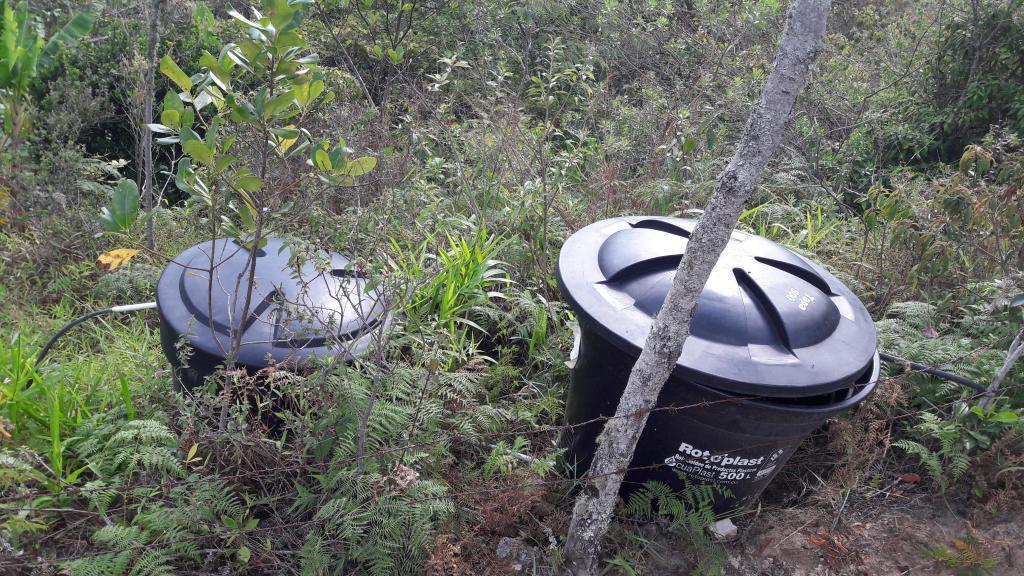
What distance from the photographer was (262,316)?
2240 millimetres

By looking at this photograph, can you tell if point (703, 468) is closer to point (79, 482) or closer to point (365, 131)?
point (79, 482)

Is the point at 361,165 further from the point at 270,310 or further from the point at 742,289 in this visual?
the point at 742,289

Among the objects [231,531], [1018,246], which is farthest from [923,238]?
[231,531]

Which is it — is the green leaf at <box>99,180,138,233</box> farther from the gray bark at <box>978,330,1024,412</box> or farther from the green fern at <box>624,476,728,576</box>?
the gray bark at <box>978,330,1024,412</box>

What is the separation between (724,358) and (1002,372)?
1.54m

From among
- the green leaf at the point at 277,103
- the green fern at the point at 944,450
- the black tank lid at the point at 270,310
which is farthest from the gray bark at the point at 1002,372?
the green leaf at the point at 277,103

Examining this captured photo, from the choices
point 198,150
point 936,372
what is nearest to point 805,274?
point 936,372

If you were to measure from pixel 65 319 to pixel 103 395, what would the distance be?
1.19 m

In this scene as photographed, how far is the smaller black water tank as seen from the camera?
214cm

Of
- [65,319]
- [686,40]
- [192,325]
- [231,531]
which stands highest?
[686,40]

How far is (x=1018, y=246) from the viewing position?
350cm

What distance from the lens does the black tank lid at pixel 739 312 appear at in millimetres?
1953

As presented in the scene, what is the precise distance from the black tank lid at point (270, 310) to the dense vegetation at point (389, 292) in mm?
119

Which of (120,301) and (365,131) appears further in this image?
(365,131)
